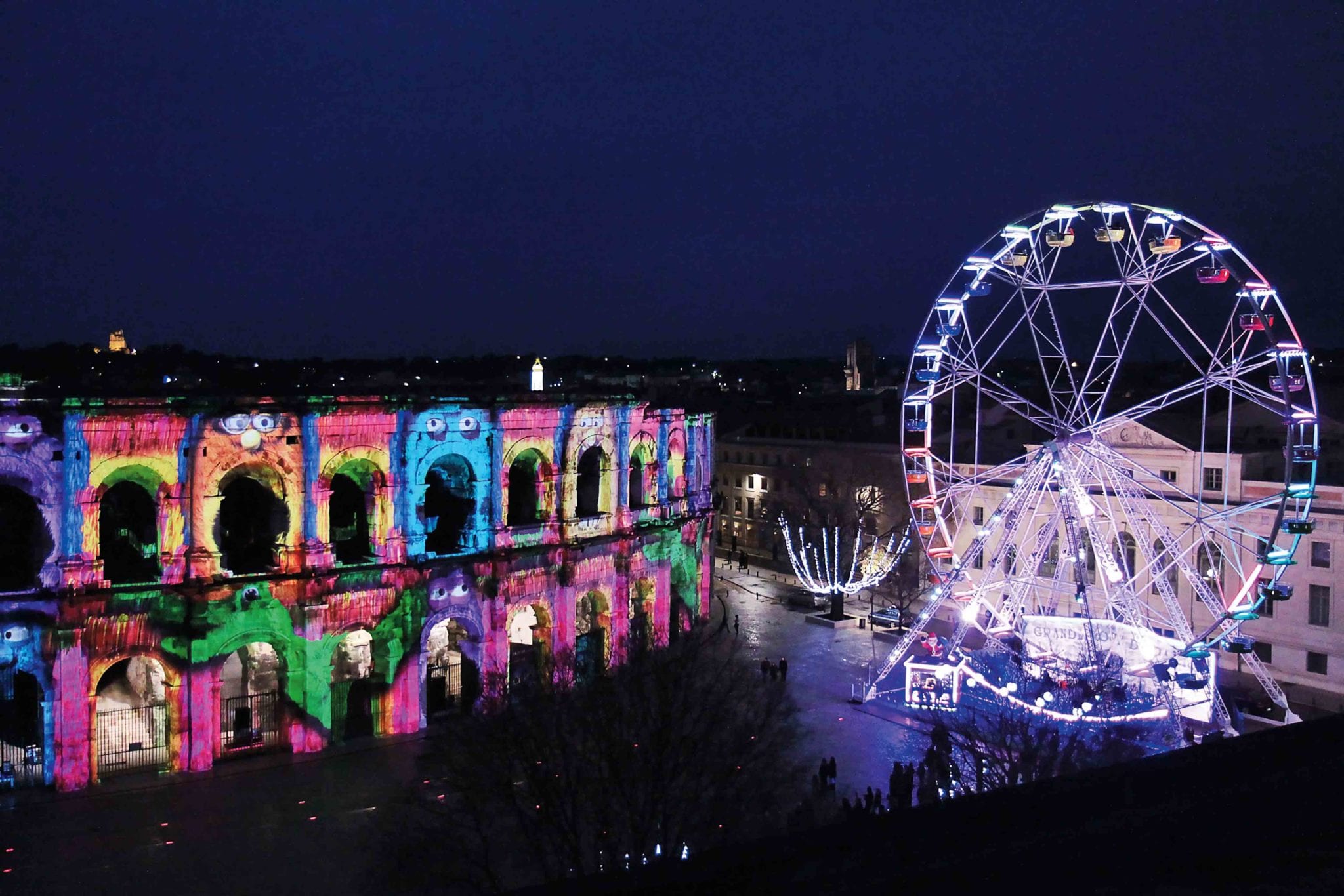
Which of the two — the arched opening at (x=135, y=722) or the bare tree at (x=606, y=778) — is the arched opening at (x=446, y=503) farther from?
the bare tree at (x=606, y=778)

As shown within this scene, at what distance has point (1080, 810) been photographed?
660 cm

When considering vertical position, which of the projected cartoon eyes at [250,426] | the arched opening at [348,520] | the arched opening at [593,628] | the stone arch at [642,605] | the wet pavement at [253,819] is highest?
the projected cartoon eyes at [250,426]

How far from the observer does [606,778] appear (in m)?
22.8

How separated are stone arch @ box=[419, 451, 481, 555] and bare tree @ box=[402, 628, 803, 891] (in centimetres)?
1545

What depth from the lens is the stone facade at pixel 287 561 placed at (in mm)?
31281

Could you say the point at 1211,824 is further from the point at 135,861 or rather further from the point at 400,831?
the point at 135,861

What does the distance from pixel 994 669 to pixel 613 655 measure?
44.4 feet

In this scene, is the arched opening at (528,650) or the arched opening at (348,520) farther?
the arched opening at (348,520)

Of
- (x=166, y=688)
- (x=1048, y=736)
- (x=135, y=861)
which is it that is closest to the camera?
(x=135, y=861)

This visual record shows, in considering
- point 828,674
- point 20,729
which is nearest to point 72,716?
point 20,729

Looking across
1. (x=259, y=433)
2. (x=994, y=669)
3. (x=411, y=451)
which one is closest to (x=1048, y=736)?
(x=994, y=669)

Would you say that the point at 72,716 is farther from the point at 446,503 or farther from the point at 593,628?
the point at 593,628

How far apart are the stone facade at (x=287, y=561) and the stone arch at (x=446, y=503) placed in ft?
0.33

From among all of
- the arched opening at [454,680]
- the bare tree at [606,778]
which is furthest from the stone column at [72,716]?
the bare tree at [606,778]
